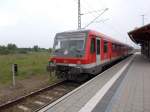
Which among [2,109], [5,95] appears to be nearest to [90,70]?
[5,95]

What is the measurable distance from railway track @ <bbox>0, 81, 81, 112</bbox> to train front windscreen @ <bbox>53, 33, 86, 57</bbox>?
1765 mm

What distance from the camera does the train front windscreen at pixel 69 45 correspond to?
1005 cm

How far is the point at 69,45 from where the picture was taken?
10.5 m

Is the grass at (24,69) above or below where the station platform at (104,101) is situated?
below

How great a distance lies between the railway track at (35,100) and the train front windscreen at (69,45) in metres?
1.77

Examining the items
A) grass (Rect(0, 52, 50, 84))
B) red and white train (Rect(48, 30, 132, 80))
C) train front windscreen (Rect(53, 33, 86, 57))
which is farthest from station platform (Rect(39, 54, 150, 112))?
grass (Rect(0, 52, 50, 84))

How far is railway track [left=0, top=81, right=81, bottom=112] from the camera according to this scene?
21.2 feet

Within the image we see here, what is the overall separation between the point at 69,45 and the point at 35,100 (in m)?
3.97

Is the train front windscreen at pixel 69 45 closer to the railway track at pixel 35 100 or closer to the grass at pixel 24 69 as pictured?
the railway track at pixel 35 100

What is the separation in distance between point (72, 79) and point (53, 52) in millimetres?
1951

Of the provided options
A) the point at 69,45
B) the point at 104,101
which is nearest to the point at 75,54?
the point at 69,45

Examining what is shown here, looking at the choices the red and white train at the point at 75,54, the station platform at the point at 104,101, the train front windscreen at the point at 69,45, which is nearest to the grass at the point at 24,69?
the red and white train at the point at 75,54

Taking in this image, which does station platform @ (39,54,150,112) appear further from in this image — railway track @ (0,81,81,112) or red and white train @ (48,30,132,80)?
red and white train @ (48,30,132,80)

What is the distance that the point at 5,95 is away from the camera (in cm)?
826
